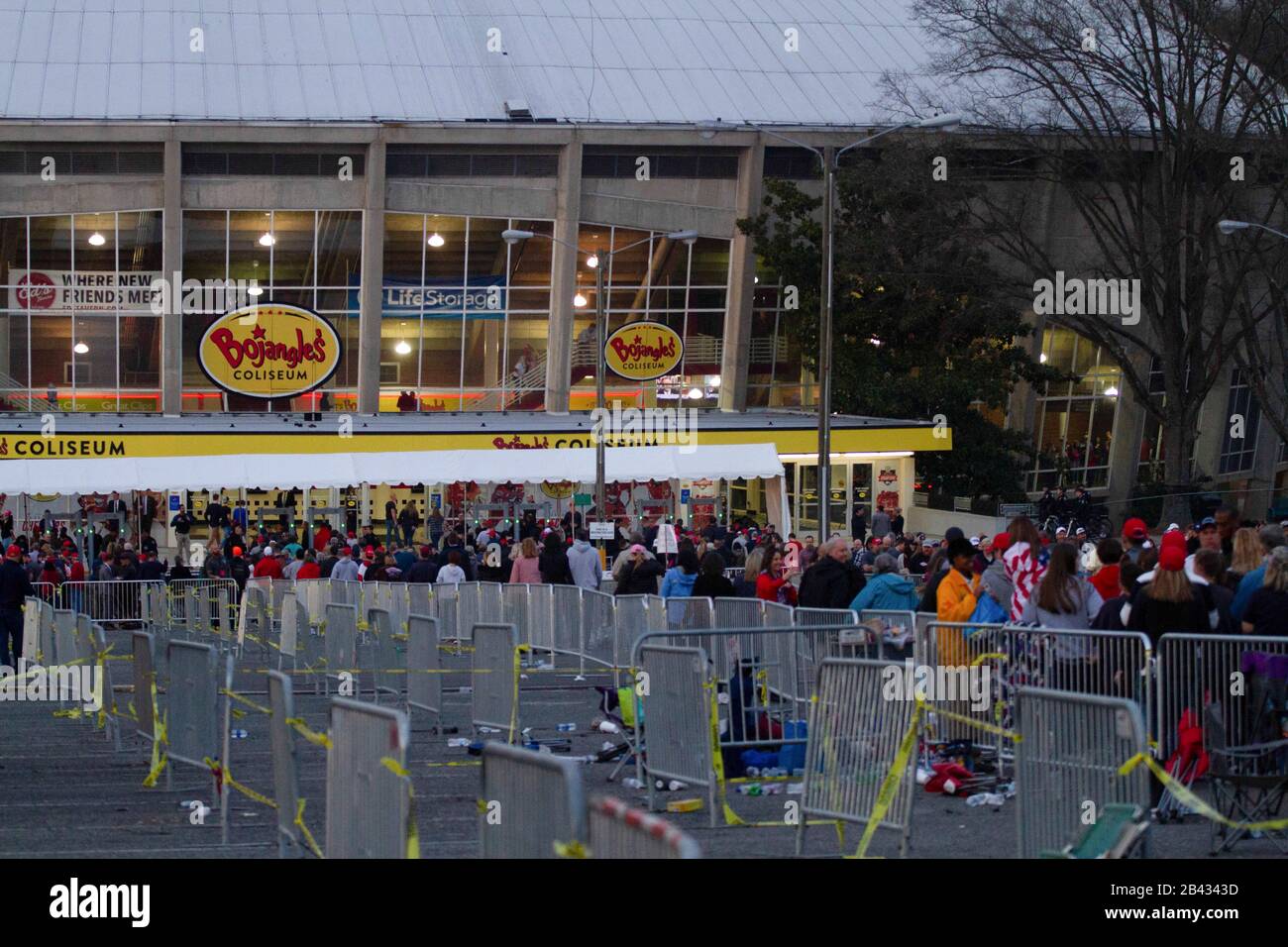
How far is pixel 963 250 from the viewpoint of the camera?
46.7 metres

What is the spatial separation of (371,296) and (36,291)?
9.53m

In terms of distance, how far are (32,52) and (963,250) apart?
27678 millimetres

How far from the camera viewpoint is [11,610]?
782 inches

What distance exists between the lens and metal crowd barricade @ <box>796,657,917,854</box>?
28.6ft

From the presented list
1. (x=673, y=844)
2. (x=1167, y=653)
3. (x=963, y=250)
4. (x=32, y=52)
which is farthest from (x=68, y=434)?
(x=673, y=844)

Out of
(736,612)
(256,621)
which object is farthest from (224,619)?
(736,612)

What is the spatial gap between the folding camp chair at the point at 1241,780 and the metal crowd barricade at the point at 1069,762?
178cm

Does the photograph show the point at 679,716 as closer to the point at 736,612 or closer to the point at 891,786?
the point at 891,786

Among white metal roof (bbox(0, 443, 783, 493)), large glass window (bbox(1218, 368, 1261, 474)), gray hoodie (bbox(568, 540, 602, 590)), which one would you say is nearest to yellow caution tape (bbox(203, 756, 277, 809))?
gray hoodie (bbox(568, 540, 602, 590))

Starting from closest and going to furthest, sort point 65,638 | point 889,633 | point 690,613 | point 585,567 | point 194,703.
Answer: point 194,703
point 889,633
point 690,613
point 65,638
point 585,567

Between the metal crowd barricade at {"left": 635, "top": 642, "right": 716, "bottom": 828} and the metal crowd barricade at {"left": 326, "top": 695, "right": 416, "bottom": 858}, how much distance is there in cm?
318

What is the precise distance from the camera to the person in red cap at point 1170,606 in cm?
1080

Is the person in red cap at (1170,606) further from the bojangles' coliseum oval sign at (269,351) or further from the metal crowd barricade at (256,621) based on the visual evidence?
the bojangles' coliseum oval sign at (269,351)
